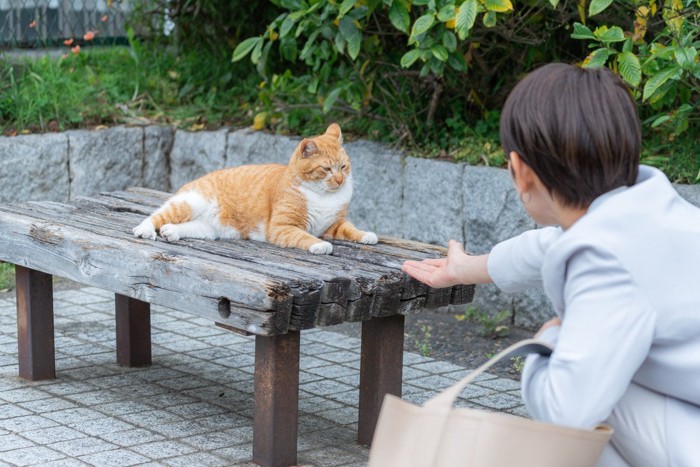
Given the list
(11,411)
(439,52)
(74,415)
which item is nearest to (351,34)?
(439,52)

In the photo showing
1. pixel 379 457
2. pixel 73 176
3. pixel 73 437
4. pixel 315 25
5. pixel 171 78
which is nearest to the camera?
pixel 379 457

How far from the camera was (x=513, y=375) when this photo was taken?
4660 mm

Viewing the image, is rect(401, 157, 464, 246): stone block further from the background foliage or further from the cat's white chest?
the cat's white chest

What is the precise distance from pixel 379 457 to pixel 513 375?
2948 mm

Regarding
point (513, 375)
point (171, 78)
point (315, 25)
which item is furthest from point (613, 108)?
point (171, 78)

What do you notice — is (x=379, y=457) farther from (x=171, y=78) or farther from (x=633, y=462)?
(x=171, y=78)

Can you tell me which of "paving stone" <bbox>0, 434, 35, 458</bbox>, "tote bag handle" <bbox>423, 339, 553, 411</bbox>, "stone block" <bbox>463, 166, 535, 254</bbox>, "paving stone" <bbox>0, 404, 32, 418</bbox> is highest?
"tote bag handle" <bbox>423, 339, 553, 411</bbox>

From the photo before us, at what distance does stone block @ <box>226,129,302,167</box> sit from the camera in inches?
251

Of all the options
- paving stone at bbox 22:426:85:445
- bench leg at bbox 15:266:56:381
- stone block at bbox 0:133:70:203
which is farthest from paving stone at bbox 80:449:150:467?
stone block at bbox 0:133:70:203

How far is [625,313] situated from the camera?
66.2 inches

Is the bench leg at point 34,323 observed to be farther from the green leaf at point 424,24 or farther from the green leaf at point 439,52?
the green leaf at point 439,52

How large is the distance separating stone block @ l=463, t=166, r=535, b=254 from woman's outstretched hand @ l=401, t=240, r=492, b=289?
2.73m

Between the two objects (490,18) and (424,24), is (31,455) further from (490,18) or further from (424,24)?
(490,18)

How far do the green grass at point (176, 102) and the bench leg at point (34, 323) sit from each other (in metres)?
2.46
